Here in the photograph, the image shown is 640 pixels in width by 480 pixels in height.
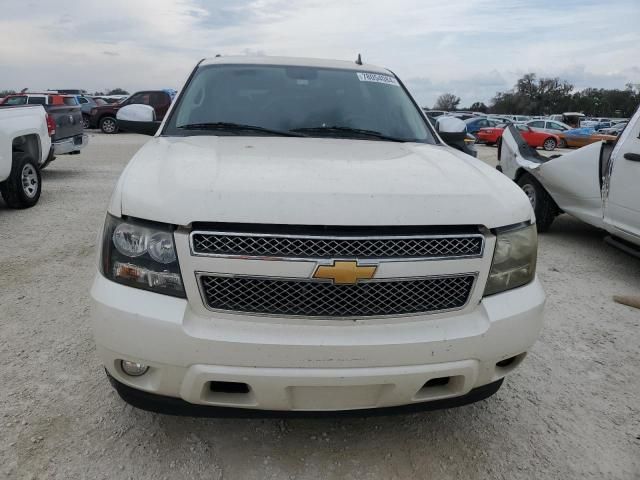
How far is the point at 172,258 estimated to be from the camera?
182cm

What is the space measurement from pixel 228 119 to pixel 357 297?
1618 millimetres

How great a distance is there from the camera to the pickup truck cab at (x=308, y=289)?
1775 millimetres

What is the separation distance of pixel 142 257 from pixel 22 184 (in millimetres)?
5853

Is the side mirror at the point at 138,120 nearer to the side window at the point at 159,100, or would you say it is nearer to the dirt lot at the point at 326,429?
the dirt lot at the point at 326,429

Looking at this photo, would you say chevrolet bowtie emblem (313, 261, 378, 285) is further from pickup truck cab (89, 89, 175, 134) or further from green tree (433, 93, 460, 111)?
green tree (433, 93, 460, 111)

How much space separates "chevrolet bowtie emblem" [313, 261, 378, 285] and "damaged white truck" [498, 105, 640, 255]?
3.57 meters

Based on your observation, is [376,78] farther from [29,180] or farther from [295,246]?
[29,180]

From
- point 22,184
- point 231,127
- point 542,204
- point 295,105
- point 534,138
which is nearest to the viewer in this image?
point 231,127

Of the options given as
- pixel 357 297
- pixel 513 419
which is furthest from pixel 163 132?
pixel 513 419

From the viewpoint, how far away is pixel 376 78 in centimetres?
357

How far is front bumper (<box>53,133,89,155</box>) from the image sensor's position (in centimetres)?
921

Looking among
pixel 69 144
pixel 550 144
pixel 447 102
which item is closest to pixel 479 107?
pixel 447 102

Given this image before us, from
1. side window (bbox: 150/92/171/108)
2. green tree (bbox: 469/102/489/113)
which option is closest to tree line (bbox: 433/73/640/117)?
green tree (bbox: 469/102/489/113)

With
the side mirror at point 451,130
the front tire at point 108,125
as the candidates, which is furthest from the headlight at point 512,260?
the front tire at point 108,125
